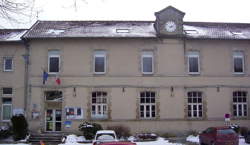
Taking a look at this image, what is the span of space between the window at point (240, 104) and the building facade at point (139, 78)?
81 millimetres

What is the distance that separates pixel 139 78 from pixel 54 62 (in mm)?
6922

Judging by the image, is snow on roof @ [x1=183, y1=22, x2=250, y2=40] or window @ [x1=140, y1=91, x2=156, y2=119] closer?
window @ [x1=140, y1=91, x2=156, y2=119]

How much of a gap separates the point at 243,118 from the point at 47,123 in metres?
15.7

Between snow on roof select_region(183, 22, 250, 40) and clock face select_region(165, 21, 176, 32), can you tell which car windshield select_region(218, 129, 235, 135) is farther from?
clock face select_region(165, 21, 176, 32)

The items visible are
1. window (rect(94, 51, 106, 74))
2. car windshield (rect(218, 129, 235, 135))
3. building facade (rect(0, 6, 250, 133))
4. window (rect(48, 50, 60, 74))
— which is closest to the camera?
car windshield (rect(218, 129, 235, 135))

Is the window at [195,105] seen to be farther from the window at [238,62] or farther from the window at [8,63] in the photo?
the window at [8,63]

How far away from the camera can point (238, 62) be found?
29.5m

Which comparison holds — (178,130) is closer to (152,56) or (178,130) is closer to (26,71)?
(152,56)

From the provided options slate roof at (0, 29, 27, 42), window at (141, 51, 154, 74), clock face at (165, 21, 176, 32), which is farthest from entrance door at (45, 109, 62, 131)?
clock face at (165, 21, 176, 32)

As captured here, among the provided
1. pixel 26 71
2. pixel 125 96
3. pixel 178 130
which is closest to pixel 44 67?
pixel 26 71

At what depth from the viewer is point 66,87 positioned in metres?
28.1

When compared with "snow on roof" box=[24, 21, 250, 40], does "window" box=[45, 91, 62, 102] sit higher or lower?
lower

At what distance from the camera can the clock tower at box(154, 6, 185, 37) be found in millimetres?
28766

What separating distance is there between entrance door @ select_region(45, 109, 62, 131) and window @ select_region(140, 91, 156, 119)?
650cm
